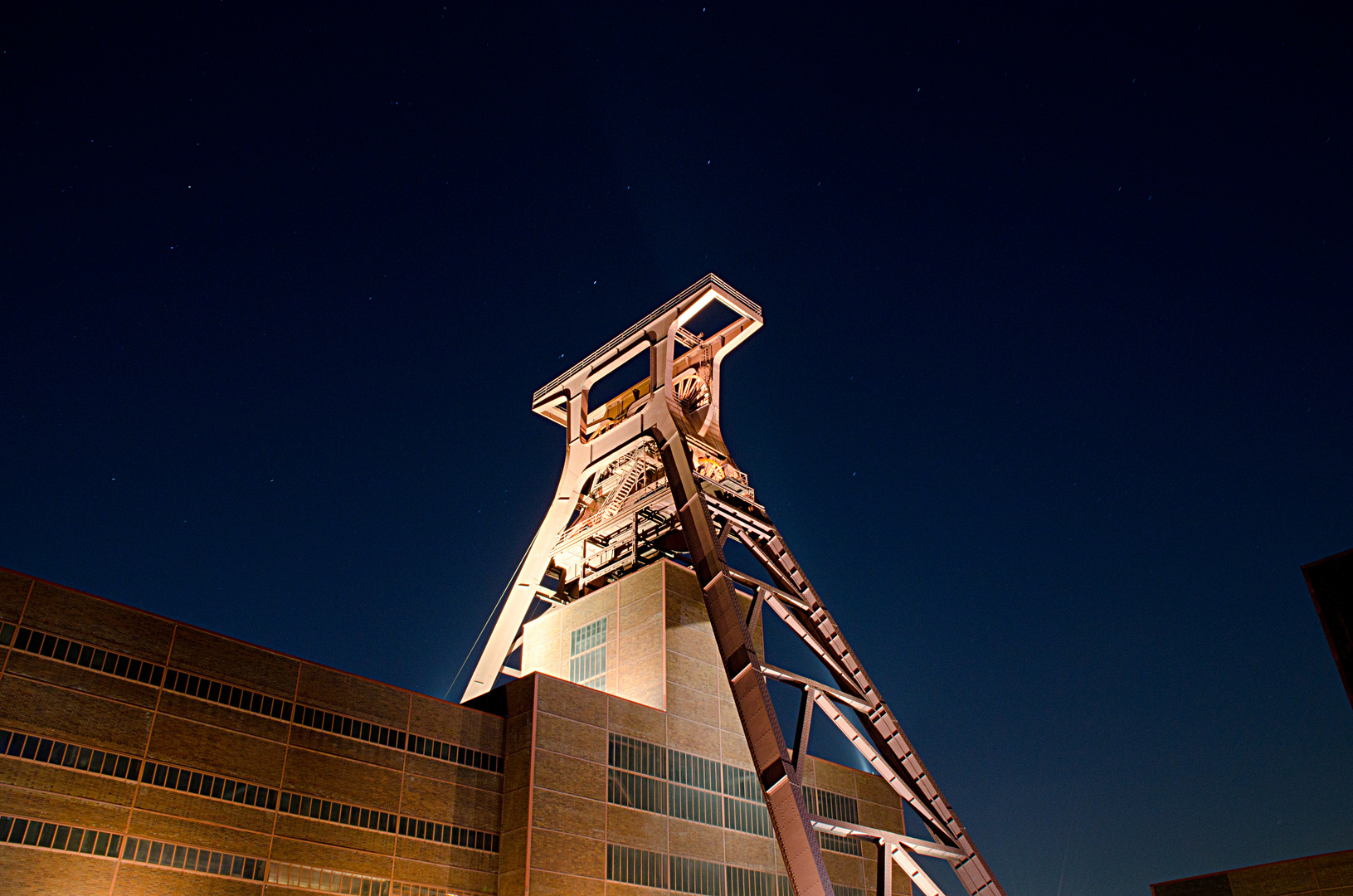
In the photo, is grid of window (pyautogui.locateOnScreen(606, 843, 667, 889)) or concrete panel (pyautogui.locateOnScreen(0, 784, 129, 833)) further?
grid of window (pyautogui.locateOnScreen(606, 843, 667, 889))

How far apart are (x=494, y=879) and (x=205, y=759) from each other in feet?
29.1

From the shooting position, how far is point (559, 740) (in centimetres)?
2922

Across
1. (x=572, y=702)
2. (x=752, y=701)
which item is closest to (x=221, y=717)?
(x=572, y=702)

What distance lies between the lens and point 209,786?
75.1 feet

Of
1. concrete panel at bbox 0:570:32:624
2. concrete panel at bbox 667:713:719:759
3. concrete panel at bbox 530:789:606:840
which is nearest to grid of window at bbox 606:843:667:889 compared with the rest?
concrete panel at bbox 530:789:606:840

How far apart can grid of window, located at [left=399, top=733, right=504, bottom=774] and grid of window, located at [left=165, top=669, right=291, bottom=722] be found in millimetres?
3637

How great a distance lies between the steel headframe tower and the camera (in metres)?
24.4

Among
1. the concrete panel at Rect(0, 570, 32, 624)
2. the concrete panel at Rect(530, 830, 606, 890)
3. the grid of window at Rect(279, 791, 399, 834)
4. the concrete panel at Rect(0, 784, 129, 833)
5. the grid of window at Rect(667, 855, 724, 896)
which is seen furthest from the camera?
the grid of window at Rect(667, 855, 724, 896)

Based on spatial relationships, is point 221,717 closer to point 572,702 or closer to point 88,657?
point 88,657

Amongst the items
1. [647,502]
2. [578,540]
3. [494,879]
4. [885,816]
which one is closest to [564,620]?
[578,540]

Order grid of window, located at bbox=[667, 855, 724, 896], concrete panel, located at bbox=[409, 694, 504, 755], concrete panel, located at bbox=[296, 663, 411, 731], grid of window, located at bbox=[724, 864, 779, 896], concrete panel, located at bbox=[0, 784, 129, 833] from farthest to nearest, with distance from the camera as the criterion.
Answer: grid of window, located at bbox=[724, 864, 779, 896] < grid of window, located at bbox=[667, 855, 724, 896] < concrete panel, located at bbox=[409, 694, 504, 755] < concrete panel, located at bbox=[296, 663, 411, 731] < concrete panel, located at bbox=[0, 784, 129, 833]

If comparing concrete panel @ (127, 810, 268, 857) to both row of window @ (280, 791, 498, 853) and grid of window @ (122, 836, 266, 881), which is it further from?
row of window @ (280, 791, 498, 853)

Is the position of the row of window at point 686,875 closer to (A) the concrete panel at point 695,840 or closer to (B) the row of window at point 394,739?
(A) the concrete panel at point 695,840

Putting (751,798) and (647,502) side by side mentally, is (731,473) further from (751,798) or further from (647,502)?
(751,798)
